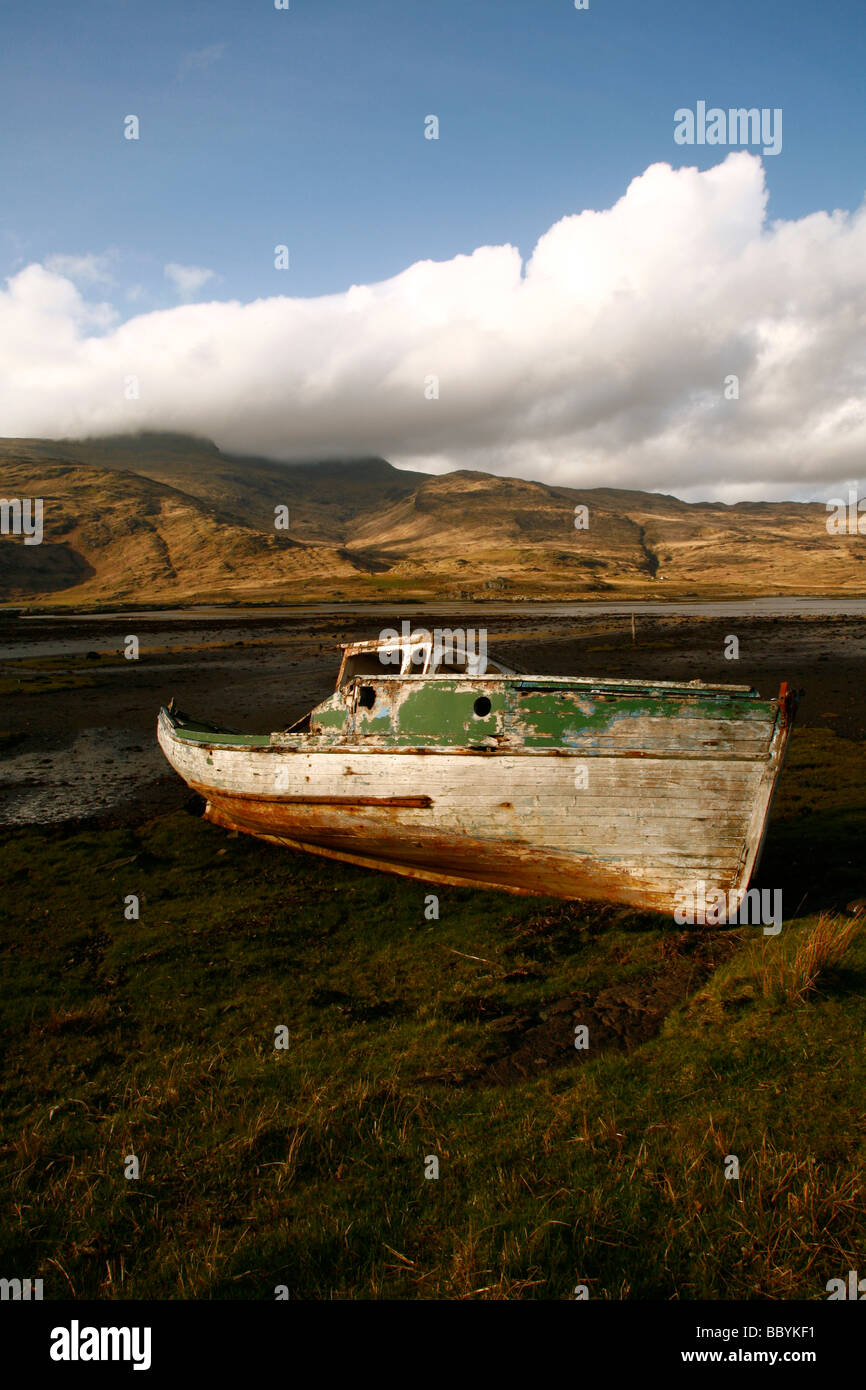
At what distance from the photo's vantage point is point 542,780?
7914 millimetres

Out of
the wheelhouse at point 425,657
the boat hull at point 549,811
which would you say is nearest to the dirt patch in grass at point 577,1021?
the boat hull at point 549,811

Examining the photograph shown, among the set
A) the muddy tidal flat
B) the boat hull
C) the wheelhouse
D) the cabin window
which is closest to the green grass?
the muddy tidal flat

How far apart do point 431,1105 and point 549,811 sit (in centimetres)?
374

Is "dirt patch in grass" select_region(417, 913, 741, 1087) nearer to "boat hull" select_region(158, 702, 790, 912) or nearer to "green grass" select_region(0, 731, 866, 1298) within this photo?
"green grass" select_region(0, 731, 866, 1298)

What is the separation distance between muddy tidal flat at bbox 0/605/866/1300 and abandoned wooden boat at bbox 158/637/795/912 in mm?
565

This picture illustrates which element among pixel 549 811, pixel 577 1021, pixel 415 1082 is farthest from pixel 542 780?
pixel 415 1082

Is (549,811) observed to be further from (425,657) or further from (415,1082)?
(415,1082)

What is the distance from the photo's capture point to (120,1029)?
610 centimetres

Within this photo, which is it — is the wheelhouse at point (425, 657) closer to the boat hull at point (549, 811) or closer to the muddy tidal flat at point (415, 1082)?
the boat hull at point (549, 811)

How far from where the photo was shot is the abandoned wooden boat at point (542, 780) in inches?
288

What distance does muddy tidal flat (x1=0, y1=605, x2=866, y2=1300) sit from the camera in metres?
3.61
